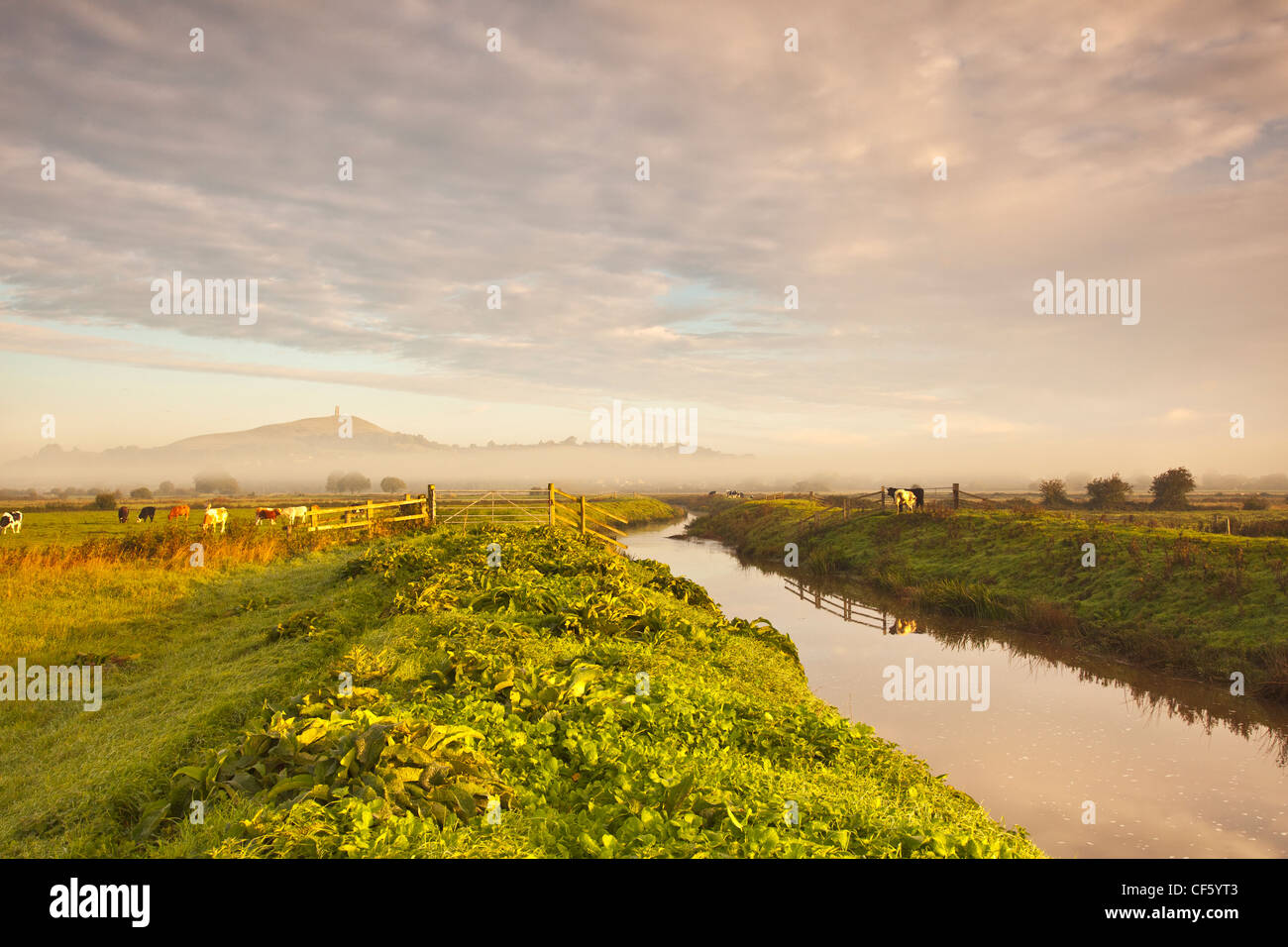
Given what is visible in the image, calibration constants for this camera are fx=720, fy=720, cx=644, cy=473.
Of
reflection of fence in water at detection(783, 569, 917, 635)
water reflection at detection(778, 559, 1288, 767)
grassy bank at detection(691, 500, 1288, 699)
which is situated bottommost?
reflection of fence in water at detection(783, 569, 917, 635)

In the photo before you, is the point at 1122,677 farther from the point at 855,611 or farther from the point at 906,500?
the point at 906,500

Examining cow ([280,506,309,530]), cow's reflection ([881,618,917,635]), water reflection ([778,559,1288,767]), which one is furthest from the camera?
cow ([280,506,309,530])

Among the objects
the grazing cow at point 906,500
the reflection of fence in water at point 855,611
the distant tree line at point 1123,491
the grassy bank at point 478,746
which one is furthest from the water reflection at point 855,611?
the distant tree line at point 1123,491

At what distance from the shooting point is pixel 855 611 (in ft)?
85.0

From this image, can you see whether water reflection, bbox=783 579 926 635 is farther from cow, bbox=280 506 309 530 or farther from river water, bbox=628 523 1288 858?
cow, bbox=280 506 309 530

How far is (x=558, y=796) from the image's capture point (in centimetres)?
590

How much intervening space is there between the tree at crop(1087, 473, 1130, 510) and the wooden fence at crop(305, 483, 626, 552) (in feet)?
148

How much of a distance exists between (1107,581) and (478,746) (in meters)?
23.4

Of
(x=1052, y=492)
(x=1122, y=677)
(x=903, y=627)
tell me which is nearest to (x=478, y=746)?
(x=1122, y=677)

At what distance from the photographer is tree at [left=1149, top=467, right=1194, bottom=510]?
56938mm

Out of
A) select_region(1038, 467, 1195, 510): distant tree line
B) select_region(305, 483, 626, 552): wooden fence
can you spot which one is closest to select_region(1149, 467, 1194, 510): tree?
select_region(1038, 467, 1195, 510): distant tree line

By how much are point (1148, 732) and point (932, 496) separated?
3398 cm
